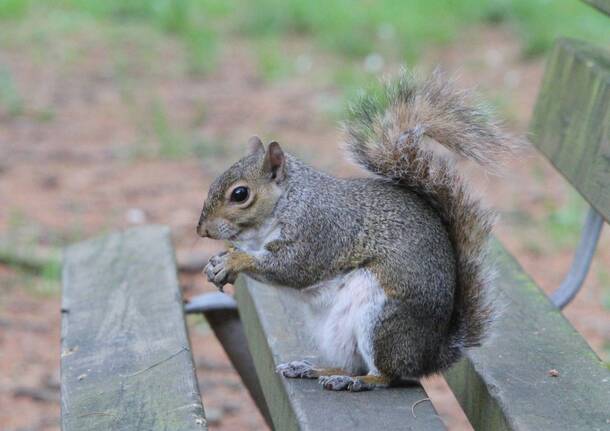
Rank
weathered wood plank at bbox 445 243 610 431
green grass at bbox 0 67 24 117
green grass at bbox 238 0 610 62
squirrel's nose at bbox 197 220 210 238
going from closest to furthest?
weathered wood plank at bbox 445 243 610 431 → squirrel's nose at bbox 197 220 210 238 → green grass at bbox 0 67 24 117 → green grass at bbox 238 0 610 62

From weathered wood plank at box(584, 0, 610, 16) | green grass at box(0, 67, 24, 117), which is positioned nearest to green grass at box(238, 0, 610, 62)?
green grass at box(0, 67, 24, 117)

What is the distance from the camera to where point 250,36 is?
5.75 metres

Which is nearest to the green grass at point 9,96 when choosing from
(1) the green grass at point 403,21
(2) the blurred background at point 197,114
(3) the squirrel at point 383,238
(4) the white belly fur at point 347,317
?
(2) the blurred background at point 197,114

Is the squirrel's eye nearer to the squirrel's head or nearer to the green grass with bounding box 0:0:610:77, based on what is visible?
the squirrel's head

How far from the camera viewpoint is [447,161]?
1.67m

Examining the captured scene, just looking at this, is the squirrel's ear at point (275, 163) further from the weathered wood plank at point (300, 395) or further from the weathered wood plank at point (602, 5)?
the weathered wood plank at point (602, 5)

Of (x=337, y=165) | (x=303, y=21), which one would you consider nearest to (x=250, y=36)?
(x=303, y=21)

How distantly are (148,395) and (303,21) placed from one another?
→ 4.34 meters

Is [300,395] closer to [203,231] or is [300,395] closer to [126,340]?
[203,231]

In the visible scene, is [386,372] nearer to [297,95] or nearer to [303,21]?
[297,95]

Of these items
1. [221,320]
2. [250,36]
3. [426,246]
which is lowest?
[250,36]

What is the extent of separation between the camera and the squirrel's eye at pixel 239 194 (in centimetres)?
167

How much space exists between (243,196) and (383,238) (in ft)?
0.71

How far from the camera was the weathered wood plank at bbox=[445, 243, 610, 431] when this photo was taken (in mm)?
1437
